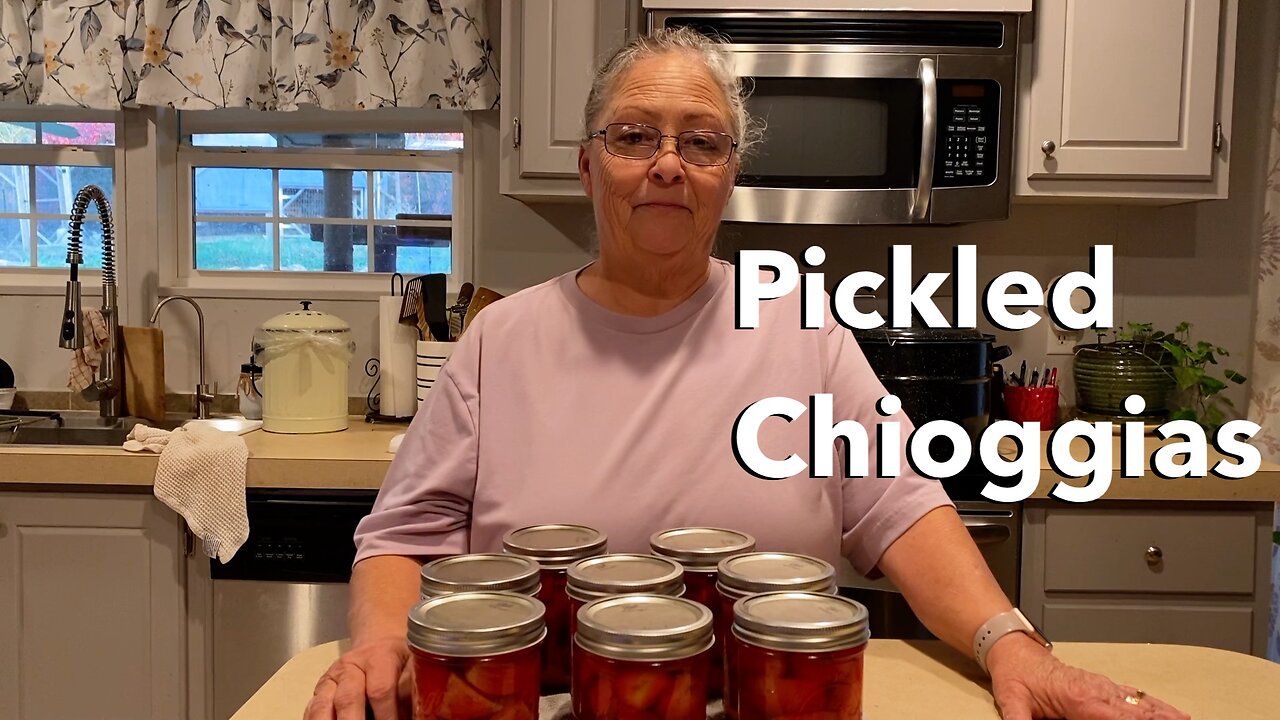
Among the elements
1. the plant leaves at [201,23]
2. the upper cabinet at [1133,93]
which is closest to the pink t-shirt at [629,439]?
the upper cabinet at [1133,93]

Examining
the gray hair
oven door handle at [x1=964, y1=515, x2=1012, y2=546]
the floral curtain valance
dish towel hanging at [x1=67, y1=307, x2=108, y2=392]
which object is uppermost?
the floral curtain valance

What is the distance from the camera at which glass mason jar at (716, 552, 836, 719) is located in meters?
0.78

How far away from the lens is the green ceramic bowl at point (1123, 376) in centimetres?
243

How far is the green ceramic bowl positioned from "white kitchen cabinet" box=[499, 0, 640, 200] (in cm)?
137

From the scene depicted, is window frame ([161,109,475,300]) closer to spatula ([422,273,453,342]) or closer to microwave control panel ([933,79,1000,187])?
spatula ([422,273,453,342])

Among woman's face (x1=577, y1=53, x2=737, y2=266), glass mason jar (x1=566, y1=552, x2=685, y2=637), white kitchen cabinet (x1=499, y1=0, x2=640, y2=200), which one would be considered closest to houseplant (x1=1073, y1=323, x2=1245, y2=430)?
white kitchen cabinet (x1=499, y1=0, x2=640, y2=200)

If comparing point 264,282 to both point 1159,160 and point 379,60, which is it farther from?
point 1159,160

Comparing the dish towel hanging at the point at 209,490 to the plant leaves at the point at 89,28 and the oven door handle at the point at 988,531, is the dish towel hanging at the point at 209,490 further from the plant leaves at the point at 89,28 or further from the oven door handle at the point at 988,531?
the oven door handle at the point at 988,531

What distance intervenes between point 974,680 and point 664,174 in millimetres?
652

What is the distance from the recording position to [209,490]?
1.98 m

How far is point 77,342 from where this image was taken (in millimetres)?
2420

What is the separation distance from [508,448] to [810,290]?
43 cm

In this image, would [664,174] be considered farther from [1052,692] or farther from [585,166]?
[1052,692]

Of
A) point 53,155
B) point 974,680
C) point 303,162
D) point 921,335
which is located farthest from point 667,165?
point 53,155
